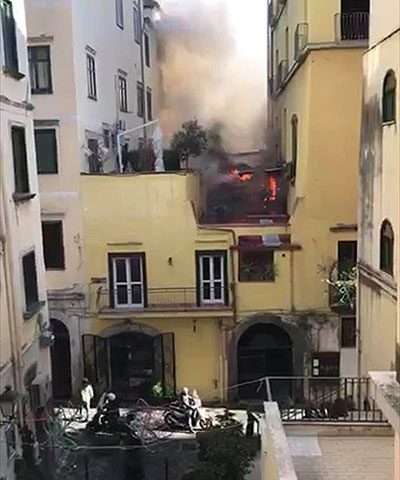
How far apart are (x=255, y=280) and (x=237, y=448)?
878 centimetres

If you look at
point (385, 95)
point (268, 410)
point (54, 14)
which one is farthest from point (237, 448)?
point (54, 14)

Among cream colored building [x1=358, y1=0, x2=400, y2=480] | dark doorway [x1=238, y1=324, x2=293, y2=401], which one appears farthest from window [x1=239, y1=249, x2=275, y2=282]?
cream colored building [x1=358, y1=0, x2=400, y2=480]

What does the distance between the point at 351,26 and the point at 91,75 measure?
29.2 feet

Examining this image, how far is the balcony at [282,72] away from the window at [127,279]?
9.52 metres

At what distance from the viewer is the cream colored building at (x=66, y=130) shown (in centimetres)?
1995

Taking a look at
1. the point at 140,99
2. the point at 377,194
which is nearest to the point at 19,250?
the point at 377,194

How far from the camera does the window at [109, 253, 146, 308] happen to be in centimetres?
2120

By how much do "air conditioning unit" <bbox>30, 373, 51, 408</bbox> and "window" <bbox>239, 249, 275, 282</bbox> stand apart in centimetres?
779

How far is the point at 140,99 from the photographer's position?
3023cm

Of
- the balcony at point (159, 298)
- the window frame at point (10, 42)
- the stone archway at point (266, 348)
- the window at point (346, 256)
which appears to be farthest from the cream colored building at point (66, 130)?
the window at point (346, 256)

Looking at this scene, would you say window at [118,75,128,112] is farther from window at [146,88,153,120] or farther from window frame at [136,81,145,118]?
window at [146,88,153,120]

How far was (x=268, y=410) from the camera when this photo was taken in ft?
35.0

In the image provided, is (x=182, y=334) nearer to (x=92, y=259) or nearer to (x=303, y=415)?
(x=92, y=259)

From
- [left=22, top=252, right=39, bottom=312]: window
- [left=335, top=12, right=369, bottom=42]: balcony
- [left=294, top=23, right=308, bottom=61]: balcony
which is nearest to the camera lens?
[left=22, top=252, right=39, bottom=312]: window
